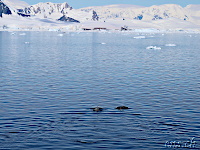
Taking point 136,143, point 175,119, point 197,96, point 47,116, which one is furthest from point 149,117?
point 197,96

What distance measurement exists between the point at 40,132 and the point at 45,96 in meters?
8.41

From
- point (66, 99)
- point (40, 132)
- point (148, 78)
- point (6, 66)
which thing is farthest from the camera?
point (6, 66)

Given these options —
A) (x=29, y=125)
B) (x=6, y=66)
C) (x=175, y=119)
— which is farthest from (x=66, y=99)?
(x=6, y=66)

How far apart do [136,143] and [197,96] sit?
11729 millimetres

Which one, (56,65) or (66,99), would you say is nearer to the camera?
(66,99)

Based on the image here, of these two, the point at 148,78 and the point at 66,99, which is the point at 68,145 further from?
the point at 148,78

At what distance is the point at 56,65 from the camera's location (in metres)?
44.8

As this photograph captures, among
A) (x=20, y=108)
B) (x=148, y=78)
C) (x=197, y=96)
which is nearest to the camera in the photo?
(x=20, y=108)

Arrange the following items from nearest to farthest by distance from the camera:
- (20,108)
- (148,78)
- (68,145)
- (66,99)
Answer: (68,145)
(20,108)
(66,99)
(148,78)

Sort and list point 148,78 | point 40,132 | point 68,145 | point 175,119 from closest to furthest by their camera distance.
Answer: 1. point 68,145
2. point 40,132
3. point 175,119
4. point 148,78

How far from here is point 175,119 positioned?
2008 centimetres

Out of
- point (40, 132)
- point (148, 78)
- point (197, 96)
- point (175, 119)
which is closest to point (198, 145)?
point (175, 119)

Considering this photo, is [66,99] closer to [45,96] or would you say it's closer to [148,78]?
[45,96]

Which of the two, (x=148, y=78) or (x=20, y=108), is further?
(x=148, y=78)
